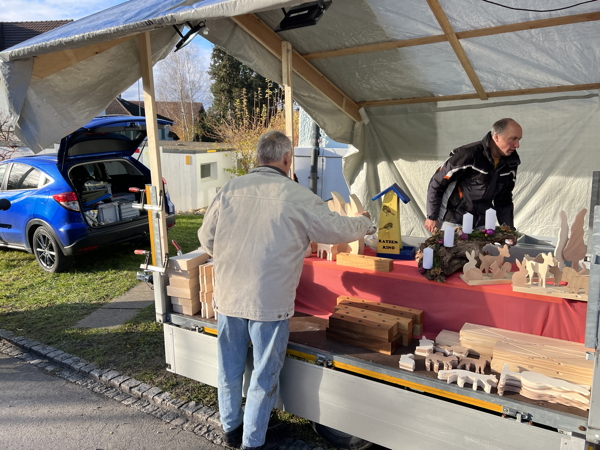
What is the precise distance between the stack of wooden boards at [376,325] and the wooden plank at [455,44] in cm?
241

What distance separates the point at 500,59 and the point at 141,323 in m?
4.67

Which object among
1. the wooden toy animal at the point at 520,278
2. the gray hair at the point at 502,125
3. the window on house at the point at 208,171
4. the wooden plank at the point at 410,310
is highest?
the gray hair at the point at 502,125

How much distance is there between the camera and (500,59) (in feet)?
15.4

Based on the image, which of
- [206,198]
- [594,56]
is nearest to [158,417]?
[594,56]

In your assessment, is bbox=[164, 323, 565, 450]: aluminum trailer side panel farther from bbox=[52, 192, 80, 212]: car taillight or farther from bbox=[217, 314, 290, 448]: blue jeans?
bbox=[52, 192, 80, 212]: car taillight

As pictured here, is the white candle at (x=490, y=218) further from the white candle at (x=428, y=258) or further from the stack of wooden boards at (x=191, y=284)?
the stack of wooden boards at (x=191, y=284)

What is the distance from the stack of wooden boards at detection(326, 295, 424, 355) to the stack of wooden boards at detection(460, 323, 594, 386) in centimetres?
31

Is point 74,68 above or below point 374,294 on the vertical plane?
above

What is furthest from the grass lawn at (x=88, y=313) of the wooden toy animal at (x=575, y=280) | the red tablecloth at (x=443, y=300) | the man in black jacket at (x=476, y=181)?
the man in black jacket at (x=476, y=181)

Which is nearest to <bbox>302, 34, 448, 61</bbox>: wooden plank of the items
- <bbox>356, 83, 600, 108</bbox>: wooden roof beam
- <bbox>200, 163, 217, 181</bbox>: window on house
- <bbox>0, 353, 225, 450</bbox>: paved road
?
<bbox>356, 83, 600, 108</bbox>: wooden roof beam

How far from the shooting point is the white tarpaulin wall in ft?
10.1

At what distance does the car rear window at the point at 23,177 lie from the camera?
6.55 metres

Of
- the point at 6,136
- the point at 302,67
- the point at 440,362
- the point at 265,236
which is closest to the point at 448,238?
the point at 440,362

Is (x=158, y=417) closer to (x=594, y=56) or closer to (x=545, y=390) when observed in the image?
(x=545, y=390)
